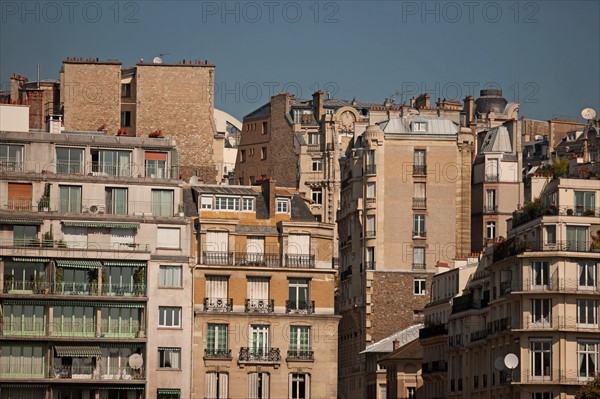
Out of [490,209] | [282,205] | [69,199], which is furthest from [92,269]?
[490,209]

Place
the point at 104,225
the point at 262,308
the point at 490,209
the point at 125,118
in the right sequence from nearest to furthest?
the point at 104,225 < the point at 262,308 < the point at 125,118 < the point at 490,209

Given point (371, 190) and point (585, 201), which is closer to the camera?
point (585, 201)

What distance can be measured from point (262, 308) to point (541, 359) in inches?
634

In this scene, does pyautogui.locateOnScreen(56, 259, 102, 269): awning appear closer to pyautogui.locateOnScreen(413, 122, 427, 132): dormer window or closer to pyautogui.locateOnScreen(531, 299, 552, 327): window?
pyautogui.locateOnScreen(531, 299, 552, 327): window

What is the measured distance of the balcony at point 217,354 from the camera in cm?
11538

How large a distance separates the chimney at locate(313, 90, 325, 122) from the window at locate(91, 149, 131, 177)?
6185 cm

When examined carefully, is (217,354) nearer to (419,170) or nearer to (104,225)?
(104,225)

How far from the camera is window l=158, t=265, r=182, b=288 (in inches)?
4469

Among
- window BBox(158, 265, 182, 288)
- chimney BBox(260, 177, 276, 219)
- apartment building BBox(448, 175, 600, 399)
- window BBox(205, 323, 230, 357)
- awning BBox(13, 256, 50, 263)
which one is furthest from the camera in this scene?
chimney BBox(260, 177, 276, 219)

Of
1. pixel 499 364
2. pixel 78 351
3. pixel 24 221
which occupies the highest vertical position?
pixel 24 221

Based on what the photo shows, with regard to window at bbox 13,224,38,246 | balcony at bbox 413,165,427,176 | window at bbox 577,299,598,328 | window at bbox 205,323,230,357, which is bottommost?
window at bbox 205,323,230,357

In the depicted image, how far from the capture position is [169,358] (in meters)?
113

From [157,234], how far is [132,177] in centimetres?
349

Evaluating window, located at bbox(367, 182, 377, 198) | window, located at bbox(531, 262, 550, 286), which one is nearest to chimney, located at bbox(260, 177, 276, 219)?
window, located at bbox(531, 262, 550, 286)
